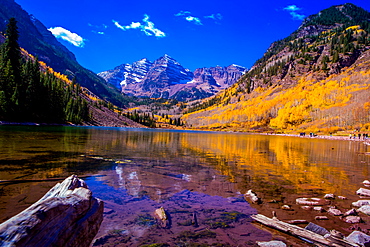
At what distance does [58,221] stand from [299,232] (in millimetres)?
7022

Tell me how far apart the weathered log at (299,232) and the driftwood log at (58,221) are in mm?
5846

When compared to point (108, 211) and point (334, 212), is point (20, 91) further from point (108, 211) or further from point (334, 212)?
point (334, 212)

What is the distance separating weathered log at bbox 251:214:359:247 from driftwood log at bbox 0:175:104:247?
5846 mm

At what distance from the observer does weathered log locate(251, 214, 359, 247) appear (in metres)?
5.99

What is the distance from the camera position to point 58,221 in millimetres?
4129

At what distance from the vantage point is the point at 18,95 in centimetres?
7912

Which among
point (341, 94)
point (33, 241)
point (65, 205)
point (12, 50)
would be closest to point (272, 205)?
point (65, 205)

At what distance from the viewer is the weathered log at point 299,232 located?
19.7 ft

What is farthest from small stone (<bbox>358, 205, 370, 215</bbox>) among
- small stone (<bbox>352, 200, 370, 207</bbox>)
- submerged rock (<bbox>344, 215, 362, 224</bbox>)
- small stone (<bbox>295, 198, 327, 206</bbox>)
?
small stone (<bbox>295, 198, 327, 206</bbox>)

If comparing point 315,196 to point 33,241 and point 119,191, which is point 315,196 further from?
point 33,241

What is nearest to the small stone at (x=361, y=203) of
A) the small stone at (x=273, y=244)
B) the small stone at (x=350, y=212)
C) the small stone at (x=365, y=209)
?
the small stone at (x=365, y=209)

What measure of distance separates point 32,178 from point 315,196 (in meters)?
15.8

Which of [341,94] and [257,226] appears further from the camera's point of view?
[341,94]

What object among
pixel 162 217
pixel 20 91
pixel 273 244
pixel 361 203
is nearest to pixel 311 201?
pixel 361 203
